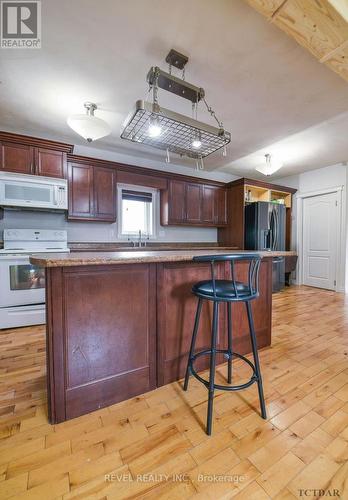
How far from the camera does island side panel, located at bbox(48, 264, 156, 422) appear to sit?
4.10 ft

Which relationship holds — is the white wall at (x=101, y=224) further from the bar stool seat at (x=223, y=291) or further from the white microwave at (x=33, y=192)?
the bar stool seat at (x=223, y=291)

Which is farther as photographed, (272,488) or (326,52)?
(326,52)

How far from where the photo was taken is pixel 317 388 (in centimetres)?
156

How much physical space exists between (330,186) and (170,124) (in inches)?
174

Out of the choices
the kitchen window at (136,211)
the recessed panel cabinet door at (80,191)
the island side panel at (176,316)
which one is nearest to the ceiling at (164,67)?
the recessed panel cabinet door at (80,191)

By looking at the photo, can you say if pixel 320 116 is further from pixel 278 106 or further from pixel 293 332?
pixel 293 332

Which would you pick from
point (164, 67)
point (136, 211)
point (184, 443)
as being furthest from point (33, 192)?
point (184, 443)

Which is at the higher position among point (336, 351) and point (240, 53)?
point (240, 53)

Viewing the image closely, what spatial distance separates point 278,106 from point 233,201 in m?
2.30

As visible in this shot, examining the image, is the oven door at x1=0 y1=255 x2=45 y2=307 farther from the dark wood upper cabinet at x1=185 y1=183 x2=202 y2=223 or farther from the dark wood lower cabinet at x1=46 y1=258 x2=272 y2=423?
the dark wood upper cabinet at x1=185 y1=183 x2=202 y2=223

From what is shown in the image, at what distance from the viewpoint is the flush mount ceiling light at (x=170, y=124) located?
1.58 meters

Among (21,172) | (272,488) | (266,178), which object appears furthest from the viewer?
(266,178)

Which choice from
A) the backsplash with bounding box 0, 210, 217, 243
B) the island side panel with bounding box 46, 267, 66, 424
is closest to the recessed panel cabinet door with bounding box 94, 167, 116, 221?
the backsplash with bounding box 0, 210, 217, 243

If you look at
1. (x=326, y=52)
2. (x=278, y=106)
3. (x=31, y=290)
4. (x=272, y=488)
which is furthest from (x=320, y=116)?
(x=31, y=290)
